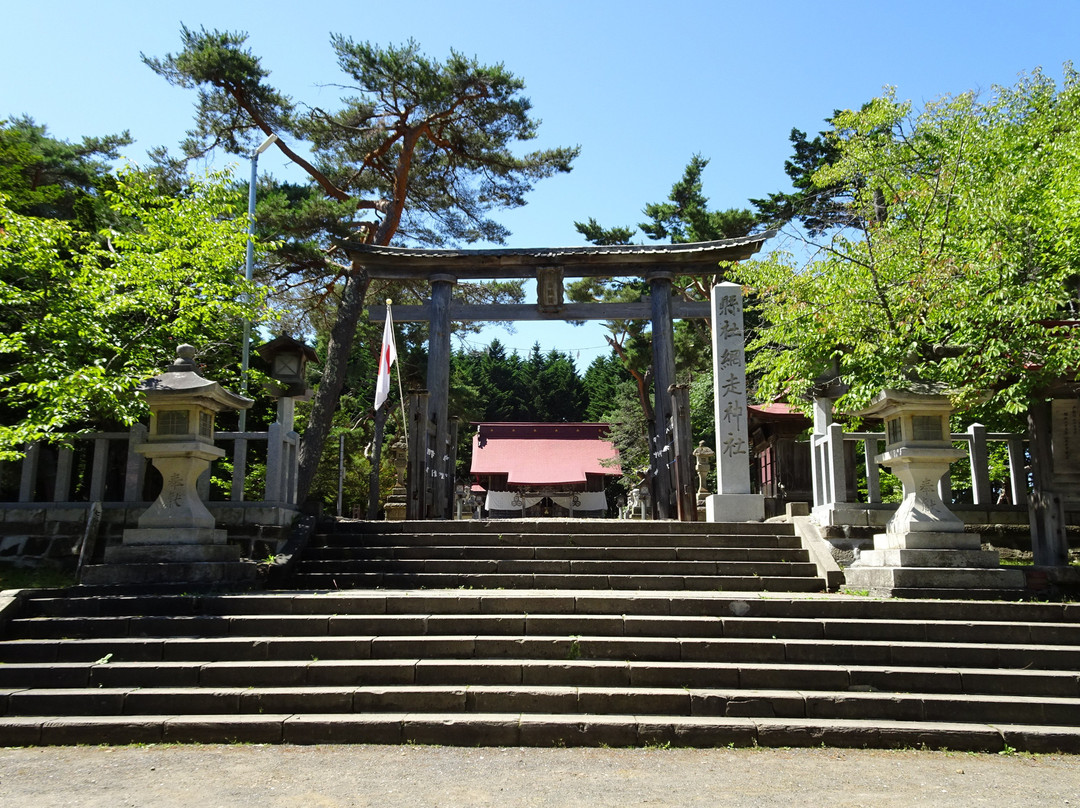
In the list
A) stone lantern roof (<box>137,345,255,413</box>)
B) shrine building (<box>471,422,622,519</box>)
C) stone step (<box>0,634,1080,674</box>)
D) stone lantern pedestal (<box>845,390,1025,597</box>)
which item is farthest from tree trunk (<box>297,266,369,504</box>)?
shrine building (<box>471,422,622,519</box>)

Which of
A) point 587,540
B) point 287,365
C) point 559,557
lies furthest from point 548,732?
point 287,365

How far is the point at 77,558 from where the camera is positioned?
871 centimetres

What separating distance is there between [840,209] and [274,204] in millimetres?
11515

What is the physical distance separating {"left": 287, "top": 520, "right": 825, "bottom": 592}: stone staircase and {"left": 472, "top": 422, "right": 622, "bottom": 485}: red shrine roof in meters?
19.5

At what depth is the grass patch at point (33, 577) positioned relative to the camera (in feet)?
25.9

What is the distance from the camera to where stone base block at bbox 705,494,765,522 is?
9930 millimetres

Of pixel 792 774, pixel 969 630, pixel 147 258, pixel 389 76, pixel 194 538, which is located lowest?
pixel 792 774

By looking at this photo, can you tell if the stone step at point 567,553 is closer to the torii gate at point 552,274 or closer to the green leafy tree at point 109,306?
the green leafy tree at point 109,306

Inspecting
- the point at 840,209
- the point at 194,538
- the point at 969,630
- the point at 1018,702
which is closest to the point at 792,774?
the point at 1018,702

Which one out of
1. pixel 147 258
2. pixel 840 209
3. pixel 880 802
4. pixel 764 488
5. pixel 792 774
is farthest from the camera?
pixel 764 488

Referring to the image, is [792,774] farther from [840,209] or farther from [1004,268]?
[840,209]

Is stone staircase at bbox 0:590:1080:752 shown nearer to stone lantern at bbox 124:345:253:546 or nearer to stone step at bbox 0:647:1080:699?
stone step at bbox 0:647:1080:699

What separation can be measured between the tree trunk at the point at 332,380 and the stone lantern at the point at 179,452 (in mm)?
6589

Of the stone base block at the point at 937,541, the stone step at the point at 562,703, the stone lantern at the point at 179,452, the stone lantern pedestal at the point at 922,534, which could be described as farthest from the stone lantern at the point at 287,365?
the stone base block at the point at 937,541
